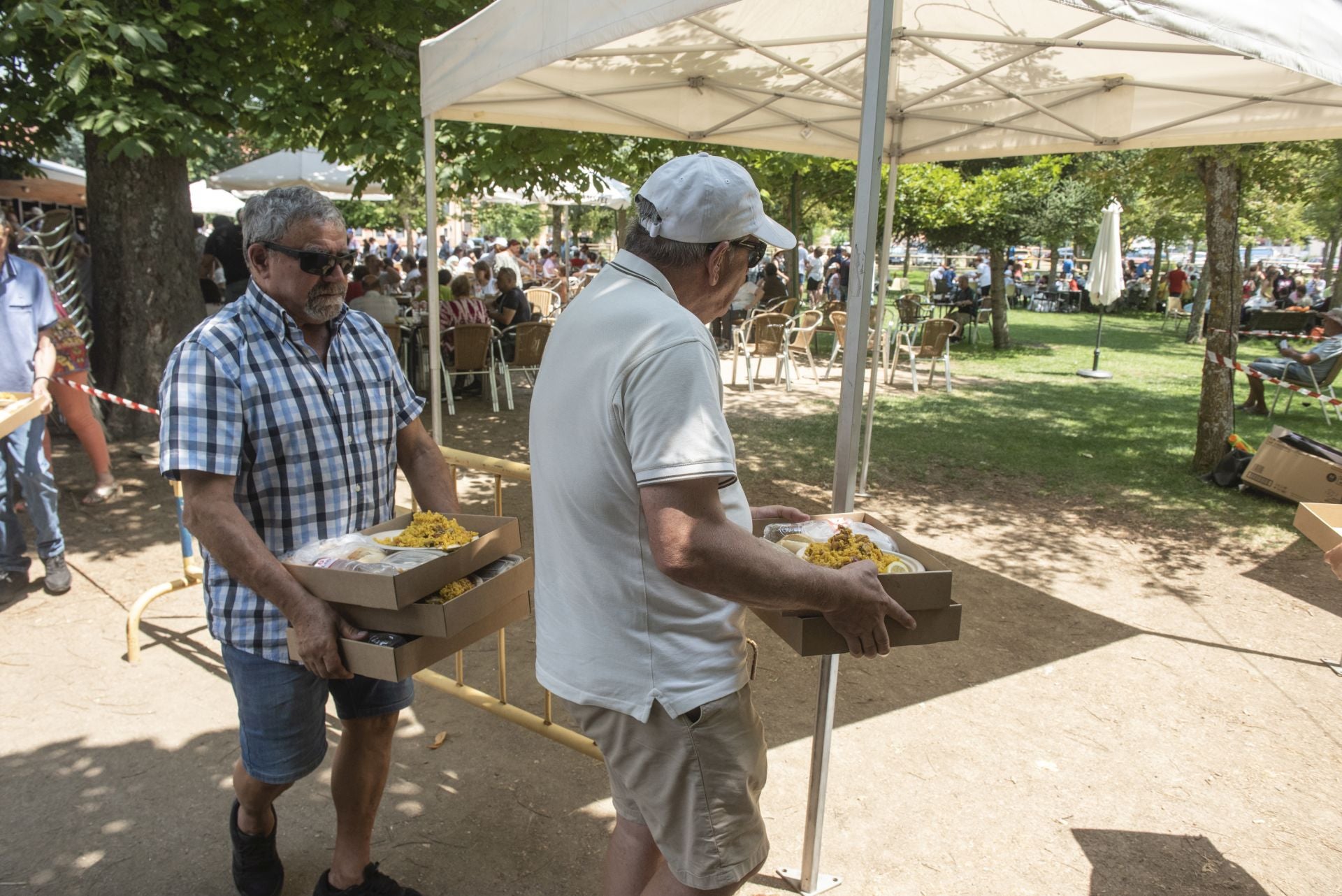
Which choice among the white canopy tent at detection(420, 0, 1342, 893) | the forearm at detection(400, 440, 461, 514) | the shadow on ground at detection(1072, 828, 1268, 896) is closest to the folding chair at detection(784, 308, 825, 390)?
the white canopy tent at detection(420, 0, 1342, 893)

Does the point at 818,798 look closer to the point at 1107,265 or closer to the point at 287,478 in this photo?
the point at 287,478

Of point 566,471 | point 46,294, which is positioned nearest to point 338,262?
point 566,471

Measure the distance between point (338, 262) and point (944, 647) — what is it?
367 centimetres

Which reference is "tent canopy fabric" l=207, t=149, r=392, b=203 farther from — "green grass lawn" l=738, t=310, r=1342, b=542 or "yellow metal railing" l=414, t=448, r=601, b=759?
"yellow metal railing" l=414, t=448, r=601, b=759

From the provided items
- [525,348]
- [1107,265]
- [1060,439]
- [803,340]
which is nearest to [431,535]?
[525,348]

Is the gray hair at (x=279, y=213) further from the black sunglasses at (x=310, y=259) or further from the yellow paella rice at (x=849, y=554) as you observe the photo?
the yellow paella rice at (x=849, y=554)

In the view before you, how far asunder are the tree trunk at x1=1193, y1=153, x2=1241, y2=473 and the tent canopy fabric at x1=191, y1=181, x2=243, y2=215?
1678 centimetres

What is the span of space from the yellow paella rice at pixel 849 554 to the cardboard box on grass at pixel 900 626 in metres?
0.07

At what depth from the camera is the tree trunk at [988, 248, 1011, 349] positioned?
17.8 meters

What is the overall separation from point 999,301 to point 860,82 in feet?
45.2

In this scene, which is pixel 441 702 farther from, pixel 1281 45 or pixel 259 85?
pixel 259 85

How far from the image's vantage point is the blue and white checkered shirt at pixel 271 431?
201cm

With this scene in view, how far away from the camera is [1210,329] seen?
25.0ft

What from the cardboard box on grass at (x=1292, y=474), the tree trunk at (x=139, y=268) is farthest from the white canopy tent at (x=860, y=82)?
the tree trunk at (x=139, y=268)
